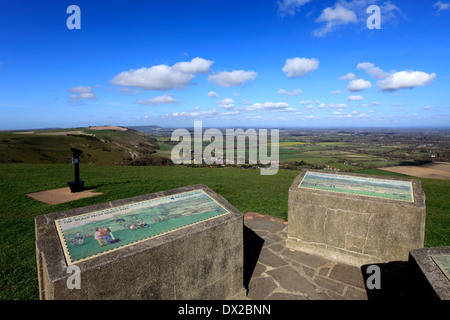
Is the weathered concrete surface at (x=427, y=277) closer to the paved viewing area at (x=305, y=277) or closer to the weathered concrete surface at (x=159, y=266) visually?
the paved viewing area at (x=305, y=277)

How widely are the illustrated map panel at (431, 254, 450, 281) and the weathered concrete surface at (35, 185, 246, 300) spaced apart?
2230 mm

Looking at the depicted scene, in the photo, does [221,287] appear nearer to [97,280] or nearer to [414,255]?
[97,280]

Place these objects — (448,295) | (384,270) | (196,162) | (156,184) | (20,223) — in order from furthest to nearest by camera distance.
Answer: (196,162) → (156,184) → (20,223) → (384,270) → (448,295)

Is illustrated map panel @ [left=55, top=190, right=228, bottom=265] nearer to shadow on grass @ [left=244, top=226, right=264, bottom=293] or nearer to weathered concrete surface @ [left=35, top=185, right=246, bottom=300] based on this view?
weathered concrete surface @ [left=35, top=185, right=246, bottom=300]

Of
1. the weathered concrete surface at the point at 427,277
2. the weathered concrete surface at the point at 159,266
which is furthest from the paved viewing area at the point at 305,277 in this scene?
the weathered concrete surface at the point at 427,277

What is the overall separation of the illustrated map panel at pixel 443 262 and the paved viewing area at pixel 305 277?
1.34 m

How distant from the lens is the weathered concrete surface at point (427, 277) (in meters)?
2.11

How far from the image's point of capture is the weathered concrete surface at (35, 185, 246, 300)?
2.17 m

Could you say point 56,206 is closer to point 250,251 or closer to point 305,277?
point 250,251

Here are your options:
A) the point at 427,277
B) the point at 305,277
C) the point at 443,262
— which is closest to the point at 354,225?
the point at 305,277

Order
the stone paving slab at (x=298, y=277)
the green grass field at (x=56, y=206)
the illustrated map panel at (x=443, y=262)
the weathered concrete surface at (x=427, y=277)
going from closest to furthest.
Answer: the weathered concrete surface at (x=427, y=277), the illustrated map panel at (x=443, y=262), the stone paving slab at (x=298, y=277), the green grass field at (x=56, y=206)
